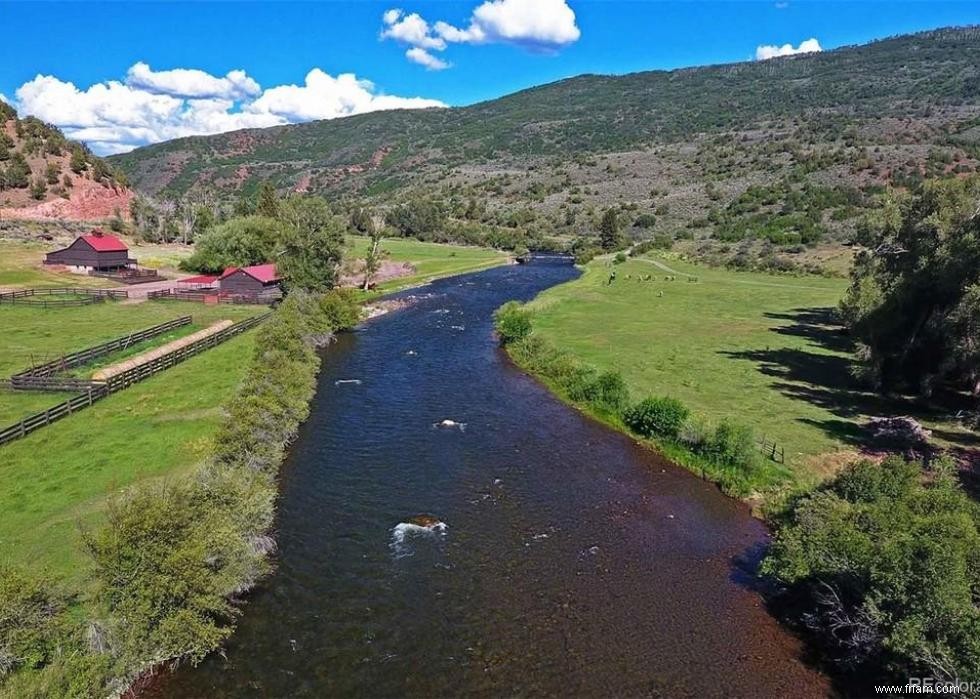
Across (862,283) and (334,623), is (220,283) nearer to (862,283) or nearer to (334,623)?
(334,623)

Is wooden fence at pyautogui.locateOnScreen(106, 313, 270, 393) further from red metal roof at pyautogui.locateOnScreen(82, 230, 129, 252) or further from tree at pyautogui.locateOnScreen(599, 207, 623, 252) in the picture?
tree at pyautogui.locateOnScreen(599, 207, 623, 252)

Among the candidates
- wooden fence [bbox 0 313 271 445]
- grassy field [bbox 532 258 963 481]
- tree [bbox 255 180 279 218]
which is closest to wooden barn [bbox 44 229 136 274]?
tree [bbox 255 180 279 218]

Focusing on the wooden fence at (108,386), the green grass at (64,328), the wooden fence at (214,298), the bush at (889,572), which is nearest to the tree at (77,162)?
the wooden fence at (214,298)

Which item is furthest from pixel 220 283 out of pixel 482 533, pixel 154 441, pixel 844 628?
pixel 844 628

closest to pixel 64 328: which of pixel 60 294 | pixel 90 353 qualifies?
pixel 90 353

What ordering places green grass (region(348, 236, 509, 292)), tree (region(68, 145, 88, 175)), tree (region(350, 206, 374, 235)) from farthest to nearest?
tree (region(350, 206, 374, 235)) → tree (region(68, 145, 88, 175)) → green grass (region(348, 236, 509, 292))
